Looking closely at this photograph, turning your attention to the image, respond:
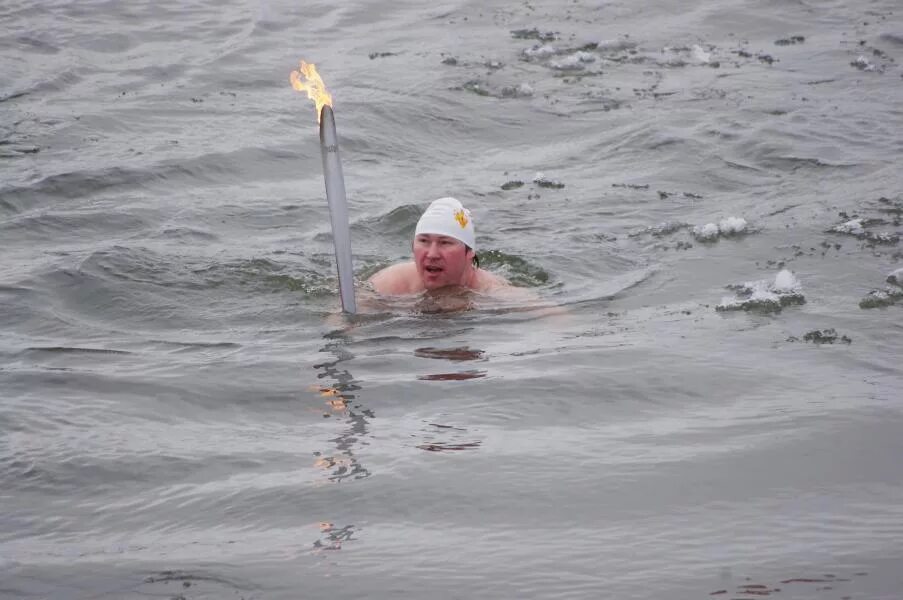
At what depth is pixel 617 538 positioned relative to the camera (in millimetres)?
5145

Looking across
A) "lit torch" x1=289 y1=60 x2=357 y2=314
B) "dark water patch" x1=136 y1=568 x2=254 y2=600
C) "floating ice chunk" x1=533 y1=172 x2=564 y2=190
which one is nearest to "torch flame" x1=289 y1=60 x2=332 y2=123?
"lit torch" x1=289 y1=60 x2=357 y2=314

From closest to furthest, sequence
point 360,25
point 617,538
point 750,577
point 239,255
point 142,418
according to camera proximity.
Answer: point 750,577, point 617,538, point 142,418, point 239,255, point 360,25

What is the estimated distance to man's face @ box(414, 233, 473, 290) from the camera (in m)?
9.73

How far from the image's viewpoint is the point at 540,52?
695 inches

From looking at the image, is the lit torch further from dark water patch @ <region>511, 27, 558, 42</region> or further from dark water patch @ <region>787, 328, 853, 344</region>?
dark water patch @ <region>511, 27, 558, 42</region>

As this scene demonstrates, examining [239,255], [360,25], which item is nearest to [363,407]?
[239,255]

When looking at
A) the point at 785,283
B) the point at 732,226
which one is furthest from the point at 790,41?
the point at 785,283

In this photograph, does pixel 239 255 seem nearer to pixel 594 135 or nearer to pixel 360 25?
pixel 594 135

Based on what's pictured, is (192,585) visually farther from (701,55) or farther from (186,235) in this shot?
(701,55)

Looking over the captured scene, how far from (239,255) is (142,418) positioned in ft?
13.4

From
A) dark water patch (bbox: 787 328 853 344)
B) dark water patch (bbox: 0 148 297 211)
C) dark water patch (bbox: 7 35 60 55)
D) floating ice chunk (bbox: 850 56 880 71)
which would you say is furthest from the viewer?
dark water patch (bbox: 7 35 60 55)

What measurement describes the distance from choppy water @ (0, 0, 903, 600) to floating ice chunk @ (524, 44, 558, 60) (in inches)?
2.5

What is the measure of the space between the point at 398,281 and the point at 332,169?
1.82 meters

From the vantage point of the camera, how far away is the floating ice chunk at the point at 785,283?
9008 mm
